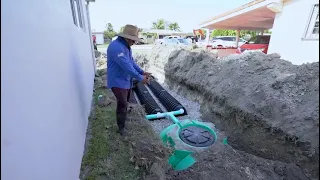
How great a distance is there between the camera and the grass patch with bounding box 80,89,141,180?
7.82 ft

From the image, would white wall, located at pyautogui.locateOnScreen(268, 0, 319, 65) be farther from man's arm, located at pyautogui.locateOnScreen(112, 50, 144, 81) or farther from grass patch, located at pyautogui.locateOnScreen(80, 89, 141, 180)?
grass patch, located at pyautogui.locateOnScreen(80, 89, 141, 180)

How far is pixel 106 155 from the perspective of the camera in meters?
2.73

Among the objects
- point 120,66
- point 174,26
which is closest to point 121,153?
point 120,66

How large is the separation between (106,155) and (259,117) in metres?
2.55

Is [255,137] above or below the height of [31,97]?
below

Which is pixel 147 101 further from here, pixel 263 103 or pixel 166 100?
pixel 263 103

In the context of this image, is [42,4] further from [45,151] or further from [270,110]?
[270,110]

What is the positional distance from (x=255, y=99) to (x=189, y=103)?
223 centimetres

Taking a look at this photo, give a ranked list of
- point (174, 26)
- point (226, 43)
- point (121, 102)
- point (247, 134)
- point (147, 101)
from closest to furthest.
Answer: point (121, 102)
point (247, 134)
point (147, 101)
point (226, 43)
point (174, 26)

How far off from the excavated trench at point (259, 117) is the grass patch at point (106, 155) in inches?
24.6

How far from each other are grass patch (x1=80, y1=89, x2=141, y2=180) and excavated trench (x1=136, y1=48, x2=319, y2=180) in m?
0.62

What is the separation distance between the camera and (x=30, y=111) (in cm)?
109

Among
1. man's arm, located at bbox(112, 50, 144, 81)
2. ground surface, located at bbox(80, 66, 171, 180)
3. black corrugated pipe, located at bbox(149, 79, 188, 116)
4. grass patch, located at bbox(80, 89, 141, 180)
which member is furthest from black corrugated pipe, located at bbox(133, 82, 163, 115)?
man's arm, located at bbox(112, 50, 144, 81)

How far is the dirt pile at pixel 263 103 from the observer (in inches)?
103
